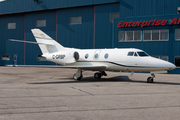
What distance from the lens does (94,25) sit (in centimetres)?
3234

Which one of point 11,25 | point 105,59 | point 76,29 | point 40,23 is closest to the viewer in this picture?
point 105,59

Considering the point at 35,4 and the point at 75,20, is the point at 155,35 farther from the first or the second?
the point at 35,4

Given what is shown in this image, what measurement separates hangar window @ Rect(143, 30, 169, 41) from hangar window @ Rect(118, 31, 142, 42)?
0.90 meters

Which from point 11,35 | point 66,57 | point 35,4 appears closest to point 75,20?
point 35,4

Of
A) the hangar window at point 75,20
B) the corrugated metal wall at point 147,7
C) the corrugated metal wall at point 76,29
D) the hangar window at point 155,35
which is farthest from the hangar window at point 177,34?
the hangar window at point 75,20

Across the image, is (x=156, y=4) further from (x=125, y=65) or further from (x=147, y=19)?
(x=125, y=65)

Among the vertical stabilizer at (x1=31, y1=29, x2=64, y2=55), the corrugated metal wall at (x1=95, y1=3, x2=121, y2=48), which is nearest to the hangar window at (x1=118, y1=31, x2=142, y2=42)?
the corrugated metal wall at (x1=95, y1=3, x2=121, y2=48)

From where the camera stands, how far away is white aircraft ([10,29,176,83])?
47.5ft

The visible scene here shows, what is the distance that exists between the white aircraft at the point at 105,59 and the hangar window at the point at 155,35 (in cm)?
1083

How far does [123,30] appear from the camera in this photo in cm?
2800

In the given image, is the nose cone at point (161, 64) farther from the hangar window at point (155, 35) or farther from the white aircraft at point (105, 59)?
the hangar window at point (155, 35)

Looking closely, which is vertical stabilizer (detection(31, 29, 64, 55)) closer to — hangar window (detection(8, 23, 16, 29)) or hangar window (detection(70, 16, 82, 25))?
hangar window (detection(70, 16, 82, 25))

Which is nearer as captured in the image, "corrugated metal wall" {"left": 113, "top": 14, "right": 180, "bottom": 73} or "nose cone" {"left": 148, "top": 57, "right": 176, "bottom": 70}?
"nose cone" {"left": 148, "top": 57, "right": 176, "bottom": 70}

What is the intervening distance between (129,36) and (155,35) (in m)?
3.32
